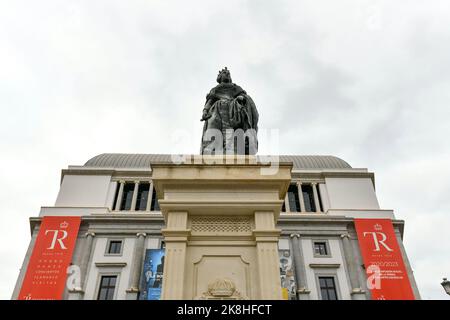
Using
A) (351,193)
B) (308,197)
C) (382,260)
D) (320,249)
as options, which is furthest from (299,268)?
(351,193)

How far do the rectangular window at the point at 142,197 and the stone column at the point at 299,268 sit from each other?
1650 centimetres

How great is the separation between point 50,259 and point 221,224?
32.7m

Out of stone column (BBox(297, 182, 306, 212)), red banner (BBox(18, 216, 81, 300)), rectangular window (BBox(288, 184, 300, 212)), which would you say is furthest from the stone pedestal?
rectangular window (BBox(288, 184, 300, 212))

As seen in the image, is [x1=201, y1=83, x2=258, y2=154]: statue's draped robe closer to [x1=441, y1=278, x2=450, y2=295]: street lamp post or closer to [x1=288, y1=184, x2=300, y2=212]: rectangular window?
[x1=441, y1=278, x2=450, y2=295]: street lamp post

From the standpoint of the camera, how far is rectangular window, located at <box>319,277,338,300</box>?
107 ft

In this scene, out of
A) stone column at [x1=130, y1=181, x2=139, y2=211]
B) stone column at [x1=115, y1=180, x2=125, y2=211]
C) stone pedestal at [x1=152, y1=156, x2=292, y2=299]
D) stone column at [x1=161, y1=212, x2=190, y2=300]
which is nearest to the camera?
stone column at [x1=161, y1=212, x2=190, y2=300]

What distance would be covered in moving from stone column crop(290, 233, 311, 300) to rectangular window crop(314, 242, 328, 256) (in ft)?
5.28

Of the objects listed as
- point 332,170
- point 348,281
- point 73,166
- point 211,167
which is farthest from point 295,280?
point 211,167

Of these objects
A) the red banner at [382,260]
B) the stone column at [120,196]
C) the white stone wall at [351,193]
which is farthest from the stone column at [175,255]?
the white stone wall at [351,193]

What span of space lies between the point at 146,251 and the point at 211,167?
31166mm

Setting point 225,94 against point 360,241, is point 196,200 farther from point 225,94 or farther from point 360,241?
point 360,241

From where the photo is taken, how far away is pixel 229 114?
7.39m

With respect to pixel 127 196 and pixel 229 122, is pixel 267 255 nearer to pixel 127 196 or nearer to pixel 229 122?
pixel 229 122

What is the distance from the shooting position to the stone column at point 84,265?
31.4 metres
